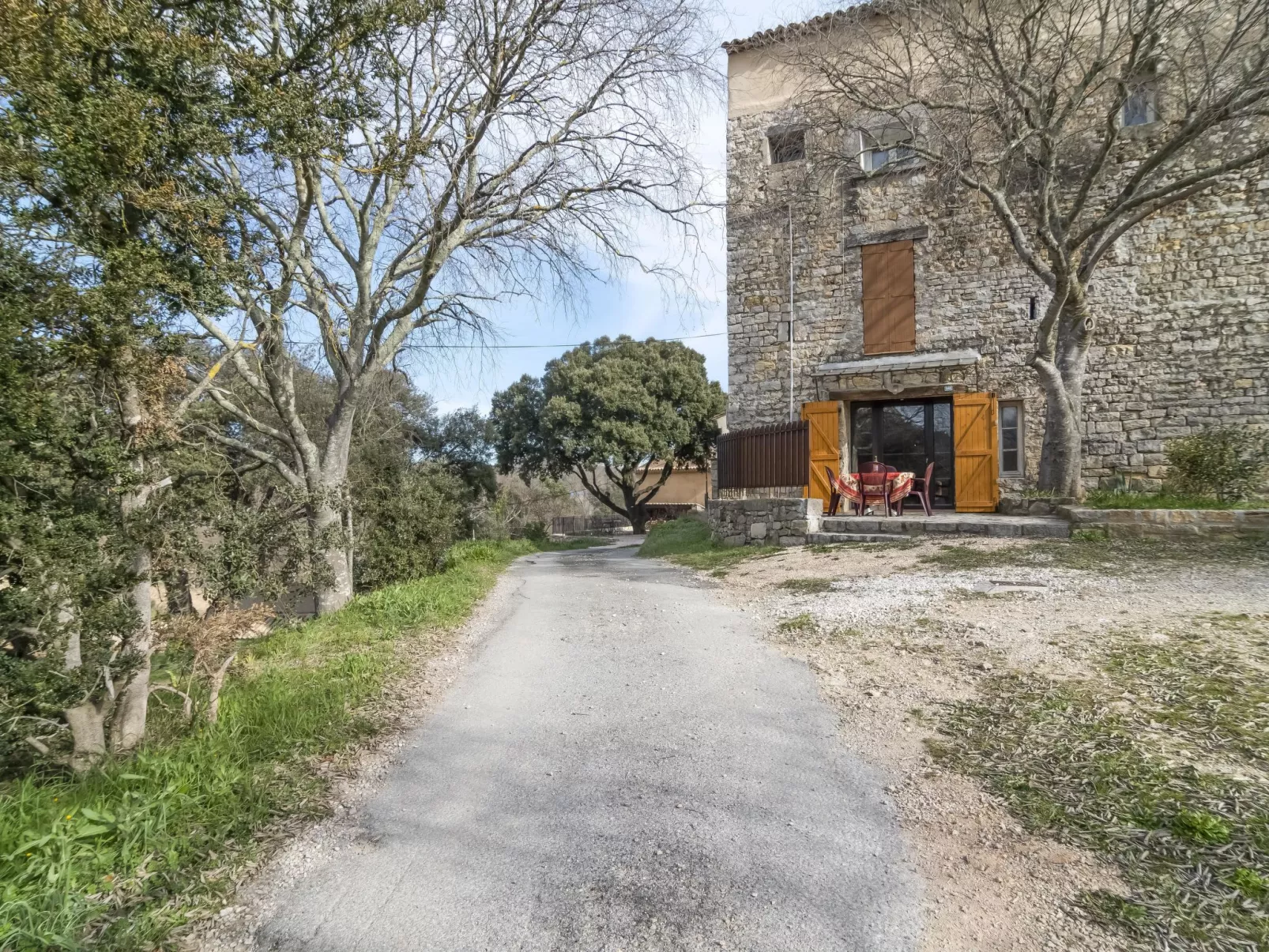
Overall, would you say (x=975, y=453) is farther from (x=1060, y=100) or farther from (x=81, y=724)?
(x=81, y=724)

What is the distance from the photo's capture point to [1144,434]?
12.0 metres

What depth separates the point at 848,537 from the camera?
9812mm

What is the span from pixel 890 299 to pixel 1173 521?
7341 millimetres

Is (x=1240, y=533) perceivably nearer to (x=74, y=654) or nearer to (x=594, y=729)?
(x=594, y=729)

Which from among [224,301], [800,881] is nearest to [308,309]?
[224,301]

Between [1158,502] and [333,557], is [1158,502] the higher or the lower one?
the higher one

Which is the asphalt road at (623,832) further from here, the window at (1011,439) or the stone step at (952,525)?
the window at (1011,439)

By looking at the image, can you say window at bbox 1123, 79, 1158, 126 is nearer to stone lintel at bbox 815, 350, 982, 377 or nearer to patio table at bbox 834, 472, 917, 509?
stone lintel at bbox 815, 350, 982, 377

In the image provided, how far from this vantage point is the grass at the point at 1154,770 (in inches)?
85.5

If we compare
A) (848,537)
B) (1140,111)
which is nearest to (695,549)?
(848,537)

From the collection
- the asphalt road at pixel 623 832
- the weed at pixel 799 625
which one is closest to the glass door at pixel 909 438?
the weed at pixel 799 625

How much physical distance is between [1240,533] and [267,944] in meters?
9.26

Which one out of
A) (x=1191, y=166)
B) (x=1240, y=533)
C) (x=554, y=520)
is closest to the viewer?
(x=1240, y=533)

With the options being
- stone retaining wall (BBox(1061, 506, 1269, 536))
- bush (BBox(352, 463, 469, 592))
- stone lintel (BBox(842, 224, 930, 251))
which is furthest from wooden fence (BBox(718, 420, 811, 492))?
→ bush (BBox(352, 463, 469, 592))
